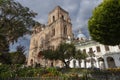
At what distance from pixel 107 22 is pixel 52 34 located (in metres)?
35.4

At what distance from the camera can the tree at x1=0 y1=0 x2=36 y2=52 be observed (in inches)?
695

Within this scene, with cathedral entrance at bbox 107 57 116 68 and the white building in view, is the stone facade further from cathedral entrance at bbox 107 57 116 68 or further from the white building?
cathedral entrance at bbox 107 57 116 68

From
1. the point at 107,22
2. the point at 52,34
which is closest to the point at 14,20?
the point at 107,22

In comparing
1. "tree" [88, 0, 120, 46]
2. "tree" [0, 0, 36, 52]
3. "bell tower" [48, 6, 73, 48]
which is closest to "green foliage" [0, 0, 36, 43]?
"tree" [0, 0, 36, 52]

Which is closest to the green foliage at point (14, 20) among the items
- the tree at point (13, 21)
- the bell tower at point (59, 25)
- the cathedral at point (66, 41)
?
the tree at point (13, 21)

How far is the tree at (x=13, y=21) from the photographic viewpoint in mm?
17656

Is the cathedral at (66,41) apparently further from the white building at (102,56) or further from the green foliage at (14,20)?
the green foliage at (14,20)

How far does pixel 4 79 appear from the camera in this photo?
439 inches

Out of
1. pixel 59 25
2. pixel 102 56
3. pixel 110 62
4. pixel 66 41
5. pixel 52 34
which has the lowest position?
pixel 110 62

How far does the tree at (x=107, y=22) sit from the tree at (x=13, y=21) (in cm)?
957

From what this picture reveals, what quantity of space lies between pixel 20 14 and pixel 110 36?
1243 cm

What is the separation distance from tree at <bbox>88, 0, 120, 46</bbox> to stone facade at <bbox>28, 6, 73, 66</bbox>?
86.6 feet

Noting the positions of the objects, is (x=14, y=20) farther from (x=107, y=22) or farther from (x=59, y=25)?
(x=59, y=25)

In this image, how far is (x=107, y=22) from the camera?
1364cm
